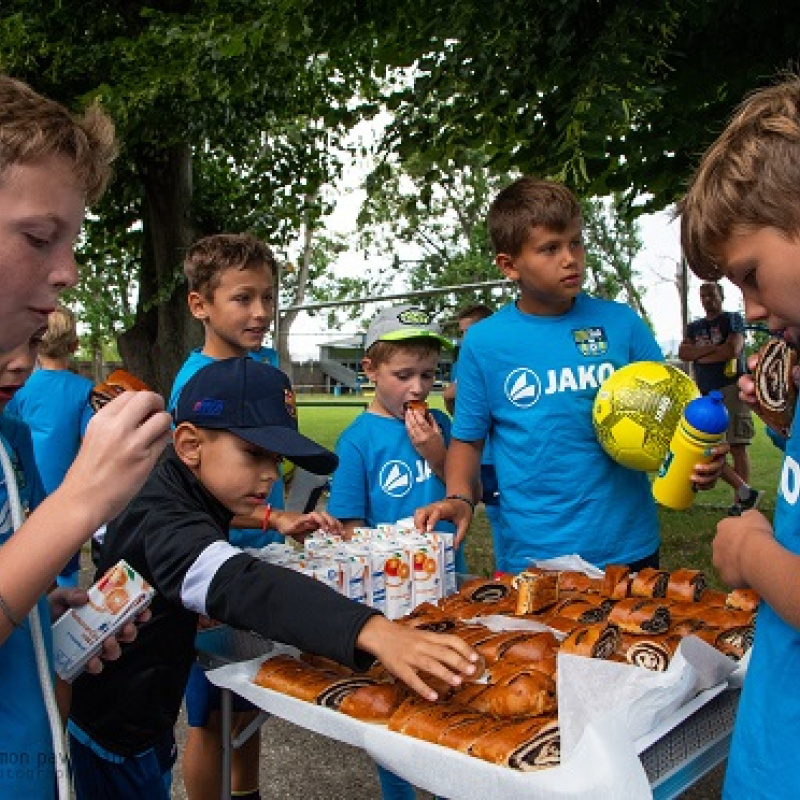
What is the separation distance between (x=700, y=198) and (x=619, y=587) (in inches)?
44.0

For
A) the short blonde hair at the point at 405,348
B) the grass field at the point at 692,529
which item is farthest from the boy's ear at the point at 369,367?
the grass field at the point at 692,529

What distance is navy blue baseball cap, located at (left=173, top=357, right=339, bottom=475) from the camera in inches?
86.9

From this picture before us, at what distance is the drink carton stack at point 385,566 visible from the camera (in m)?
2.26

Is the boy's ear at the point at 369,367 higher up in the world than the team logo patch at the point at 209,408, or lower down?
lower down

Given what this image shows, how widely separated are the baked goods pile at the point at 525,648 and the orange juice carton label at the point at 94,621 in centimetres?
39

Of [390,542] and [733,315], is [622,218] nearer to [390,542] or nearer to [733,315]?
[733,315]

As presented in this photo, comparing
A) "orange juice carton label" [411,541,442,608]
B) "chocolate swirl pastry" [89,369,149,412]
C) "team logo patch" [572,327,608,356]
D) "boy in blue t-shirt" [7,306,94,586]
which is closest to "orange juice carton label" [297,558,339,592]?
"orange juice carton label" [411,541,442,608]

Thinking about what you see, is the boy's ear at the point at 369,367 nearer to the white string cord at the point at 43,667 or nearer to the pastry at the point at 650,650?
the pastry at the point at 650,650

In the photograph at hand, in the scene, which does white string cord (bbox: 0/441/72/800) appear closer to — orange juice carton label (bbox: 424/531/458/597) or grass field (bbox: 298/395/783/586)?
orange juice carton label (bbox: 424/531/458/597)

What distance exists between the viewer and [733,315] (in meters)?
9.36

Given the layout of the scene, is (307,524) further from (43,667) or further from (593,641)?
(43,667)

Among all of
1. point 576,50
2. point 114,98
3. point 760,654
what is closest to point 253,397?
point 760,654

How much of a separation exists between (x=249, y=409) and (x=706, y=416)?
43.7 inches

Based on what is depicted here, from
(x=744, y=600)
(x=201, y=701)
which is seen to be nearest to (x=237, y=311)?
(x=201, y=701)
